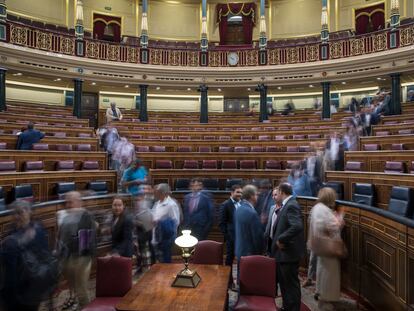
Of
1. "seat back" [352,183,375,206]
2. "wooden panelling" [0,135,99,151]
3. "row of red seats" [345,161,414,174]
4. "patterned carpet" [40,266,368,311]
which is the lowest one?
"patterned carpet" [40,266,368,311]

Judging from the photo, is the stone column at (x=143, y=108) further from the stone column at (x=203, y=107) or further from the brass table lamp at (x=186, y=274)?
the brass table lamp at (x=186, y=274)

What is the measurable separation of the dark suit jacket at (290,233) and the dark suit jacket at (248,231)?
0.26 m

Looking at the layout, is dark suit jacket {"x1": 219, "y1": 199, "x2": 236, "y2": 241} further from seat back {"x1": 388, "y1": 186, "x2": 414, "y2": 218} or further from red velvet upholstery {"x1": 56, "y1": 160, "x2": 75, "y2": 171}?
red velvet upholstery {"x1": 56, "y1": 160, "x2": 75, "y2": 171}

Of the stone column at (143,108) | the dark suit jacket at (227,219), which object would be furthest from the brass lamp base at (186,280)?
the stone column at (143,108)

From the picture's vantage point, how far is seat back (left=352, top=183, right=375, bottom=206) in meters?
5.28

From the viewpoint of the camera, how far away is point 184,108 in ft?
56.6

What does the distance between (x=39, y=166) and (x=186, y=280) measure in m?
4.76

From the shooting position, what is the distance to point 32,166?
21.4ft

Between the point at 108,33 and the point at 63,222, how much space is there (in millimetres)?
15243

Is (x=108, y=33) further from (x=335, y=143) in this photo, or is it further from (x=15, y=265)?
(x=15, y=265)

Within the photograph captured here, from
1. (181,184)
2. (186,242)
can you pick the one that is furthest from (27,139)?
(186,242)

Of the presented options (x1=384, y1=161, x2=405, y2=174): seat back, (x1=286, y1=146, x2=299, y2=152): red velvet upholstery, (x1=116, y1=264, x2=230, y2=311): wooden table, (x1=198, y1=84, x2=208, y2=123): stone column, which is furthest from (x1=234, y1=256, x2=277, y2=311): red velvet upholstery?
(x1=198, y1=84, x2=208, y2=123): stone column

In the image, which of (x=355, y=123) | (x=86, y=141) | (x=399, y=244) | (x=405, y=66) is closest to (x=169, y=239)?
(x=399, y=244)

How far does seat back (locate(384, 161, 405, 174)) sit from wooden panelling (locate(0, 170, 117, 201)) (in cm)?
489
